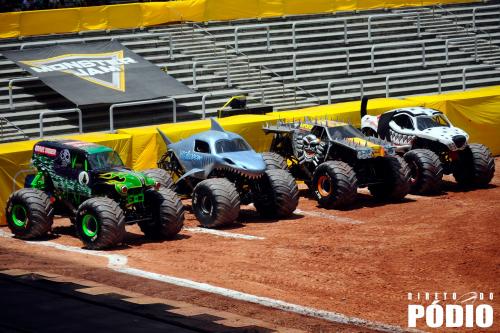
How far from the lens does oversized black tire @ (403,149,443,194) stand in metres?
27.2

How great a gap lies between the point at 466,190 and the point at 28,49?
13.5 meters

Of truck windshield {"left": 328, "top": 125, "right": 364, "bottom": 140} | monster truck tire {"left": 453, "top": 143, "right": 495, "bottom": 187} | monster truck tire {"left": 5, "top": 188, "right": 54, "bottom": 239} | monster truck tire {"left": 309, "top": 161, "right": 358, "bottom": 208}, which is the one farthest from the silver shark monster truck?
monster truck tire {"left": 453, "top": 143, "right": 495, "bottom": 187}

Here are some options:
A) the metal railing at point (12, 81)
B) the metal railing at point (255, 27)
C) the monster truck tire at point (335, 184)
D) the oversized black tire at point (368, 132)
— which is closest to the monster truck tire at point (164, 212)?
the monster truck tire at point (335, 184)

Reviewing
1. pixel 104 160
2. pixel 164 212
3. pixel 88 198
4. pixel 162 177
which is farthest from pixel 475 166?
pixel 88 198

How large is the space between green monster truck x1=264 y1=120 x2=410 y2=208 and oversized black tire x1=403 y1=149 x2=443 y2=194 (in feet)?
2.61

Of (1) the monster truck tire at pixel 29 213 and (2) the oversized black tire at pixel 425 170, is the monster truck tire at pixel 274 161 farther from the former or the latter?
(1) the monster truck tire at pixel 29 213

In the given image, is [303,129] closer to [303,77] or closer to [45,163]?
[45,163]

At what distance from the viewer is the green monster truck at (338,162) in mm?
25656

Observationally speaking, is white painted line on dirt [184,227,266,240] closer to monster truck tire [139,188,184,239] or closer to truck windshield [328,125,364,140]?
monster truck tire [139,188,184,239]

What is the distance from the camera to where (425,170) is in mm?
27266

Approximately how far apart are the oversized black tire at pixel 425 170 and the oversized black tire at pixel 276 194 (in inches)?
157

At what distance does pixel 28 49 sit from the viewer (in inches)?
1300

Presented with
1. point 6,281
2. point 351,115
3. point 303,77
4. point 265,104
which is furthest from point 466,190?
point 6,281

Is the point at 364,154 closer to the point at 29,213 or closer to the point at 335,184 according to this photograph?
the point at 335,184
